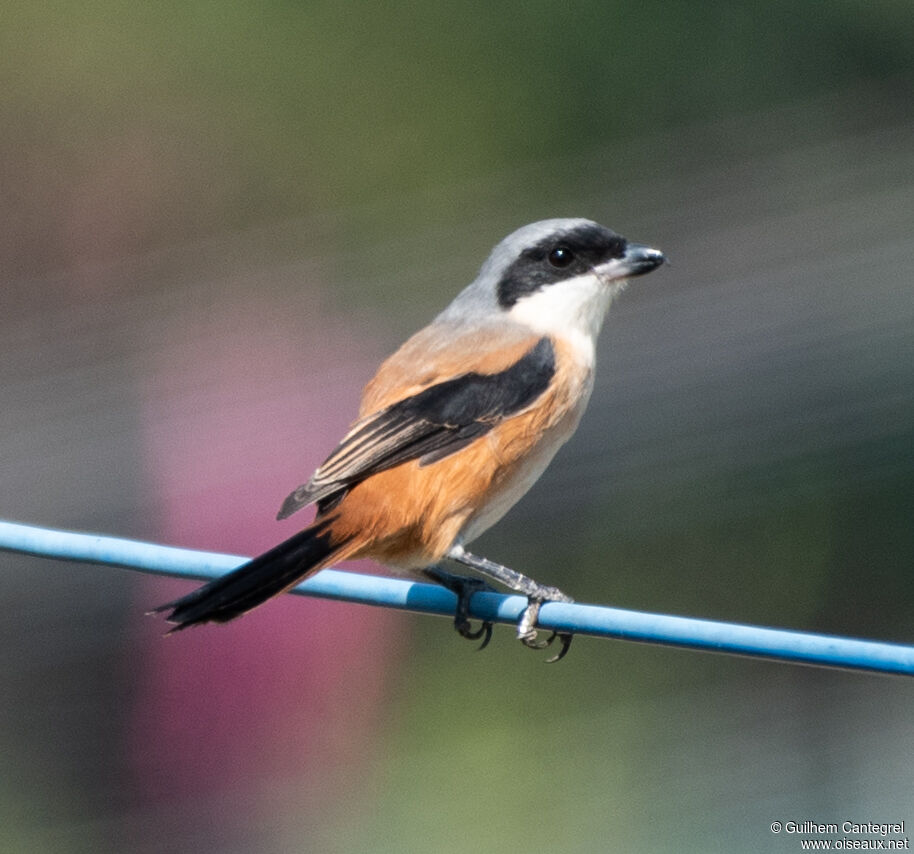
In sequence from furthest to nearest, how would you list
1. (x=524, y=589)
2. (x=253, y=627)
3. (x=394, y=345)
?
(x=394, y=345) < (x=253, y=627) < (x=524, y=589)

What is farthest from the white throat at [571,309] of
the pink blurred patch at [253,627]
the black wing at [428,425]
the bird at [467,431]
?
the pink blurred patch at [253,627]

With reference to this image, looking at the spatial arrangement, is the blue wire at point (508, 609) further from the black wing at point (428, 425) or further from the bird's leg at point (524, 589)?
the black wing at point (428, 425)

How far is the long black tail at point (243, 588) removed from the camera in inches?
62.8

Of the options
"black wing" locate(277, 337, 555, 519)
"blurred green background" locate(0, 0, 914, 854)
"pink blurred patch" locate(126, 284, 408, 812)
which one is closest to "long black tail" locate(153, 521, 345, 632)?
"black wing" locate(277, 337, 555, 519)

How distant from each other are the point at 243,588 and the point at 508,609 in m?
0.34

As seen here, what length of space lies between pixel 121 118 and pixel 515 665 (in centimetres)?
210

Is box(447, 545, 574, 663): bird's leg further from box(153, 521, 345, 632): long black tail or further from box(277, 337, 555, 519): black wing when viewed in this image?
box(153, 521, 345, 632): long black tail

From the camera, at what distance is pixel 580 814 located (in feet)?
10.9

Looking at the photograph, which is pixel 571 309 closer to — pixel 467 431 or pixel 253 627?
pixel 467 431

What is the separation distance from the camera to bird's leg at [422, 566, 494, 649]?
192cm

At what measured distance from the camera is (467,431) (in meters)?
2.01

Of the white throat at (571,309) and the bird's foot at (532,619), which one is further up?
the white throat at (571,309)

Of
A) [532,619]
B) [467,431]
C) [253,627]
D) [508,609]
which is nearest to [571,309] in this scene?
[467,431]

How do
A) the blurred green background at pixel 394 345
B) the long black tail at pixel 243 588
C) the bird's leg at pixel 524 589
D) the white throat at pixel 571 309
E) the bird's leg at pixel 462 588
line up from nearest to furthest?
the long black tail at pixel 243 588
the bird's leg at pixel 524 589
the bird's leg at pixel 462 588
the white throat at pixel 571 309
the blurred green background at pixel 394 345
